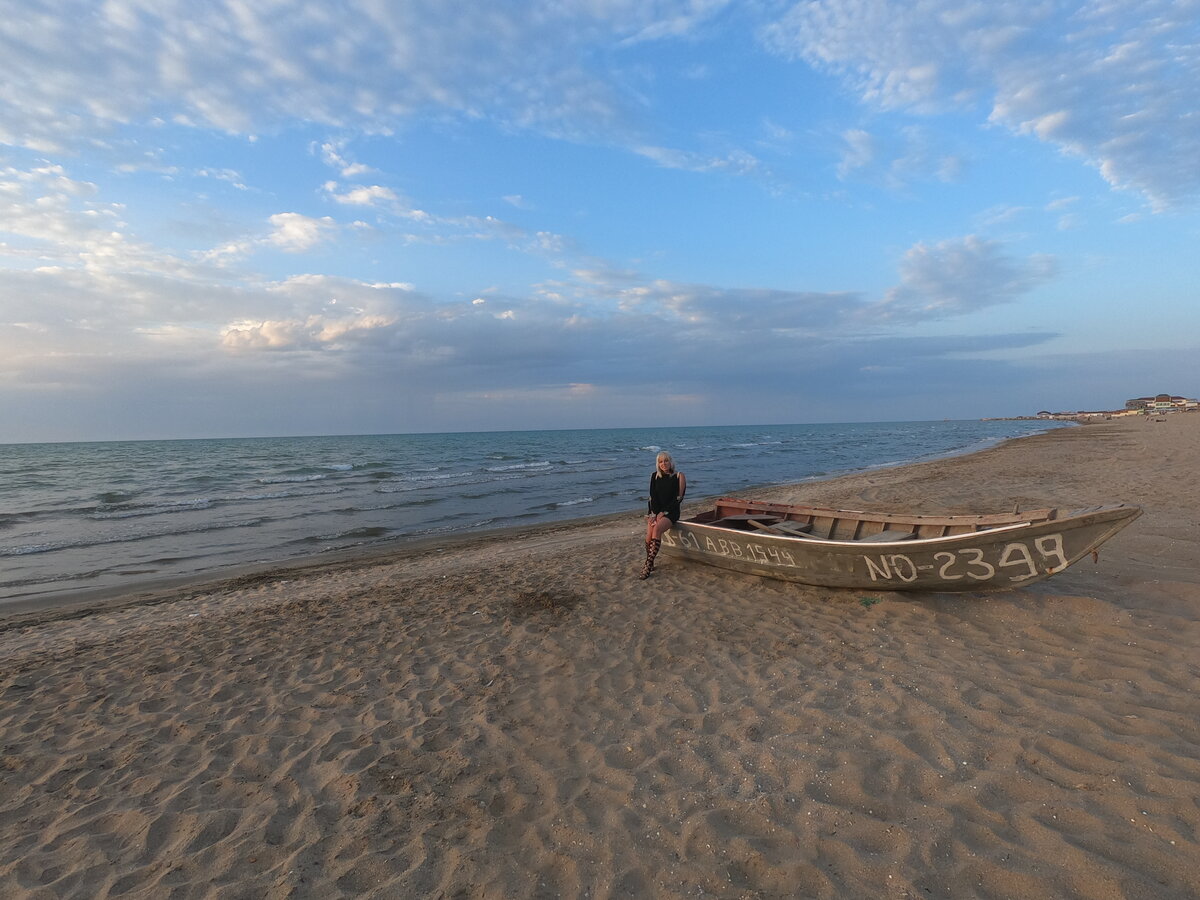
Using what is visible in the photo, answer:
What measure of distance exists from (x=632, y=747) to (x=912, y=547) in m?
4.01

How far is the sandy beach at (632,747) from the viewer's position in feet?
10.0

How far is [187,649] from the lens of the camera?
680 centimetres

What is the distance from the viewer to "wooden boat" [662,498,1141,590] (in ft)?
18.8

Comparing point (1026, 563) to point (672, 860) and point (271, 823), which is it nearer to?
point (672, 860)

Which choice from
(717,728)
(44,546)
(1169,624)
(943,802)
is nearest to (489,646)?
(717,728)

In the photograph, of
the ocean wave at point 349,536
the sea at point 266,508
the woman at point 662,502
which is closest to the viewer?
the woman at point 662,502

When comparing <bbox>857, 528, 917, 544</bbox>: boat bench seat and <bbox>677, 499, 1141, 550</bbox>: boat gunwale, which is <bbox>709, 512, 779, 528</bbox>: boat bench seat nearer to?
<bbox>677, 499, 1141, 550</bbox>: boat gunwale

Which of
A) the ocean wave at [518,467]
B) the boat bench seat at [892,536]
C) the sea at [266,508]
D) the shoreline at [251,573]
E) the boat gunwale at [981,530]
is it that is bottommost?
the shoreline at [251,573]

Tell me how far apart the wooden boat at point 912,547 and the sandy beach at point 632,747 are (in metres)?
0.31

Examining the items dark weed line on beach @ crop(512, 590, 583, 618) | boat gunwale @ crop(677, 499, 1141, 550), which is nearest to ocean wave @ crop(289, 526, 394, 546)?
dark weed line on beach @ crop(512, 590, 583, 618)

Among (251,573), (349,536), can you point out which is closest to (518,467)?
(349,536)

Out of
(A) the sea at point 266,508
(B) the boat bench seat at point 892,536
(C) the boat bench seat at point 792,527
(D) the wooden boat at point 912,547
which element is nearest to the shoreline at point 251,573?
(A) the sea at point 266,508

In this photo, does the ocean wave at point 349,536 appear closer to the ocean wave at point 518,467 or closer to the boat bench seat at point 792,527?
the boat bench seat at point 792,527

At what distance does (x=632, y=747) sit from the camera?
4242 millimetres
